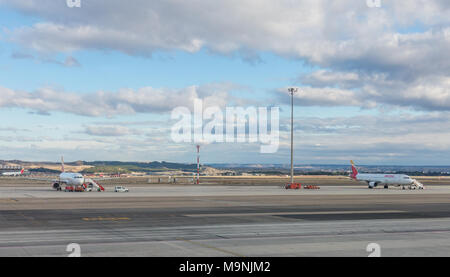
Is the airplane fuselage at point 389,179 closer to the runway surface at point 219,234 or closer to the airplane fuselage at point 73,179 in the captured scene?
the runway surface at point 219,234

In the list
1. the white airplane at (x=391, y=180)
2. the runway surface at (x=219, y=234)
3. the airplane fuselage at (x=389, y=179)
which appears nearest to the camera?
A: the runway surface at (x=219, y=234)

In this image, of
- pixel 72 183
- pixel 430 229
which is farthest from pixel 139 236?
pixel 72 183

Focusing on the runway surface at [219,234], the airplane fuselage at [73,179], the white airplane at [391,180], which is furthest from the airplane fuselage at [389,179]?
the airplane fuselage at [73,179]

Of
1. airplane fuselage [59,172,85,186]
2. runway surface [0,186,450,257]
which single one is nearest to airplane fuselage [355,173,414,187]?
runway surface [0,186,450,257]

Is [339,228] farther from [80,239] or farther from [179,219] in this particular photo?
[80,239]

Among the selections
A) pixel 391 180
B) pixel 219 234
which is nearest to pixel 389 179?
pixel 391 180

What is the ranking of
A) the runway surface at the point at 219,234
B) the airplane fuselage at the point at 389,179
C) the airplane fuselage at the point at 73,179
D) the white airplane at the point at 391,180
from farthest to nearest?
the white airplane at the point at 391,180 < the airplane fuselage at the point at 389,179 < the airplane fuselage at the point at 73,179 < the runway surface at the point at 219,234

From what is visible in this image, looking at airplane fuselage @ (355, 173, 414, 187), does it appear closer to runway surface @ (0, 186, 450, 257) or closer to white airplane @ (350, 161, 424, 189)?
white airplane @ (350, 161, 424, 189)

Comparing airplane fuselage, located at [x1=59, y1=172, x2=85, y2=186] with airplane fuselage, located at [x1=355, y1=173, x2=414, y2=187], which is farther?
airplane fuselage, located at [x1=355, y1=173, x2=414, y2=187]

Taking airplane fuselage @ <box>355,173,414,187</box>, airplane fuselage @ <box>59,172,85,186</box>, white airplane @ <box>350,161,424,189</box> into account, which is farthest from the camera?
white airplane @ <box>350,161,424,189</box>

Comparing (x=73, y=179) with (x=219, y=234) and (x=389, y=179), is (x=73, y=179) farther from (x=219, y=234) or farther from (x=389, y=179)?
(x=389, y=179)

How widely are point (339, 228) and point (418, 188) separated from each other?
3013 inches

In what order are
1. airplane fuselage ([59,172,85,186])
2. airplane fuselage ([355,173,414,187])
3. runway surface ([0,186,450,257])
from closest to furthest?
runway surface ([0,186,450,257]) < airplane fuselage ([59,172,85,186]) < airplane fuselage ([355,173,414,187])
